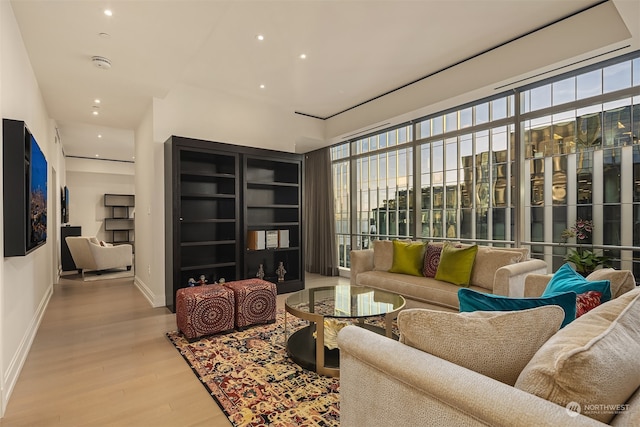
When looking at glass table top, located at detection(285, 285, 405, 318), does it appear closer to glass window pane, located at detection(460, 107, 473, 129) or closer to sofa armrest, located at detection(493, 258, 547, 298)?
sofa armrest, located at detection(493, 258, 547, 298)

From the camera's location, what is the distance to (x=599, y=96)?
3393 millimetres

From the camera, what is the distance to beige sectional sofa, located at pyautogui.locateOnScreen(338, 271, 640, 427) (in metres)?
0.80

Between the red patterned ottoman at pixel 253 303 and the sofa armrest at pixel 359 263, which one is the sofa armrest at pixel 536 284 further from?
the red patterned ottoman at pixel 253 303

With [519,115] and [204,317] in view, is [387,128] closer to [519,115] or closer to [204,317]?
[519,115]

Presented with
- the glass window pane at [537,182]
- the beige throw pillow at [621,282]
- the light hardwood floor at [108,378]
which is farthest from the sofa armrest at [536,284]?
the light hardwood floor at [108,378]

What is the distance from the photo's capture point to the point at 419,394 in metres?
1.01

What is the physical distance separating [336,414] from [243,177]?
3350 millimetres

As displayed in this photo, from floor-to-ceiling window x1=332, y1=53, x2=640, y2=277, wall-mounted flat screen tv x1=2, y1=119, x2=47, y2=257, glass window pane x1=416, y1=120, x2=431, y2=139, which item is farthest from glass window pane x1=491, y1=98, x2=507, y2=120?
wall-mounted flat screen tv x1=2, y1=119, x2=47, y2=257

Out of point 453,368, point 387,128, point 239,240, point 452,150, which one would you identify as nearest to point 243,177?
point 239,240

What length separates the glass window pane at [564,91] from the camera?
11.7 ft

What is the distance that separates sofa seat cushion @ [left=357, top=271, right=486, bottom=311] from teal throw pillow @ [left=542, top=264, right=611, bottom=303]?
51.7 inches

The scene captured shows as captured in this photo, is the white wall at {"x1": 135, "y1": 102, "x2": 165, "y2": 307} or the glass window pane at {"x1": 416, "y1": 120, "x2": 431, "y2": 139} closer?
the white wall at {"x1": 135, "y1": 102, "x2": 165, "y2": 307}

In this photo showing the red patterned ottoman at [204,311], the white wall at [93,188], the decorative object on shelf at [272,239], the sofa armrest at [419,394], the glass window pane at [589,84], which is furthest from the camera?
the white wall at [93,188]

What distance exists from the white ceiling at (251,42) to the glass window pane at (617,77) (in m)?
0.80
